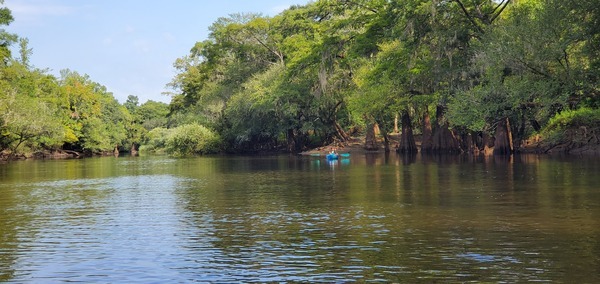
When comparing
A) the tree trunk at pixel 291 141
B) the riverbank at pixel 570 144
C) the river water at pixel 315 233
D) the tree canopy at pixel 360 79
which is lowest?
the river water at pixel 315 233

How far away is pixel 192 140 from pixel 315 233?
286 feet

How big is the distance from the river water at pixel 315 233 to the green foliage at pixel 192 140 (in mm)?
68325

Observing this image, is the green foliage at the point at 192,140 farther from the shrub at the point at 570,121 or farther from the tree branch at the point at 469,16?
the shrub at the point at 570,121

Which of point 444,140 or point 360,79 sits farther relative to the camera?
point 360,79

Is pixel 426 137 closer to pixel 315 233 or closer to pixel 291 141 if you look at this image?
pixel 291 141

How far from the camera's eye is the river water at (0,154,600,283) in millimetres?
14508

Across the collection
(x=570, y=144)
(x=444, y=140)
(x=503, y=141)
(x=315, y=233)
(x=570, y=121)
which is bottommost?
(x=315, y=233)

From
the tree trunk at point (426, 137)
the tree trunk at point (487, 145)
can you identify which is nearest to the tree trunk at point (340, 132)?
the tree trunk at point (426, 137)

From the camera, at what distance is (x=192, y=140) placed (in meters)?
105

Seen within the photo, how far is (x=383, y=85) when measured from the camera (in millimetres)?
70062

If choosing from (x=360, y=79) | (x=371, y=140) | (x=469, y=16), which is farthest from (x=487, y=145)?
(x=371, y=140)

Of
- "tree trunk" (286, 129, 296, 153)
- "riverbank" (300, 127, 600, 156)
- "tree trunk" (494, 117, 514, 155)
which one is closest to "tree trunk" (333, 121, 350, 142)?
"tree trunk" (286, 129, 296, 153)

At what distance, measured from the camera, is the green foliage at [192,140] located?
344 ft

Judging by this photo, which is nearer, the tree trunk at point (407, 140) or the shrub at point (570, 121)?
the shrub at point (570, 121)
